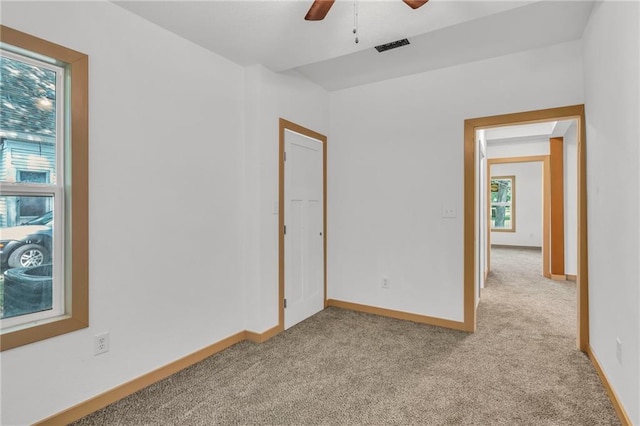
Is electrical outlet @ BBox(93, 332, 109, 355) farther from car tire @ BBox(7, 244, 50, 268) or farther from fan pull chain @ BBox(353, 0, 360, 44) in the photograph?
fan pull chain @ BBox(353, 0, 360, 44)

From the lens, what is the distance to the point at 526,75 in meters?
2.96

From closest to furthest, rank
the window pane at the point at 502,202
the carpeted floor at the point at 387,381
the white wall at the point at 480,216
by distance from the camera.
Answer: the carpeted floor at the point at 387,381 < the white wall at the point at 480,216 < the window pane at the point at 502,202

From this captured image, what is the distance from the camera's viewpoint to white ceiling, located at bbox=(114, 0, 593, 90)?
209 centimetres

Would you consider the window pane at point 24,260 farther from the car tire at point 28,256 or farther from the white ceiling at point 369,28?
the white ceiling at point 369,28

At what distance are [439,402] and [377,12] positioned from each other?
8.05 feet

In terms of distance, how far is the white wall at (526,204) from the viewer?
9.14 metres

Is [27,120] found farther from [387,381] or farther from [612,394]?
[612,394]

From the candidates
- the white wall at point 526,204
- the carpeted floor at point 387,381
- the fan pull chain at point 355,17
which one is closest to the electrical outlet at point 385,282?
the carpeted floor at point 387,381

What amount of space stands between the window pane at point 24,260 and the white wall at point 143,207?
206 mm

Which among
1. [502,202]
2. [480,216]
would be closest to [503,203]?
[502,202]

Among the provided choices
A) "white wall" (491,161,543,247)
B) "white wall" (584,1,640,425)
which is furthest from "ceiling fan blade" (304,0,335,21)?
"white wall" (491,161,543,247)

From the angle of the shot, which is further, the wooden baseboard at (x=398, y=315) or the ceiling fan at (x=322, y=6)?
the wooden baseboard at (x=398, y=315)

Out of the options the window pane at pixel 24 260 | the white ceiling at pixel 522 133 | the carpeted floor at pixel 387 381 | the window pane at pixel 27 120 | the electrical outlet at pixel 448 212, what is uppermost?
the white ceiling at pixel 522 133

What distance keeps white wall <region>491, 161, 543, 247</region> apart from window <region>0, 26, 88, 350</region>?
32.7 feet
